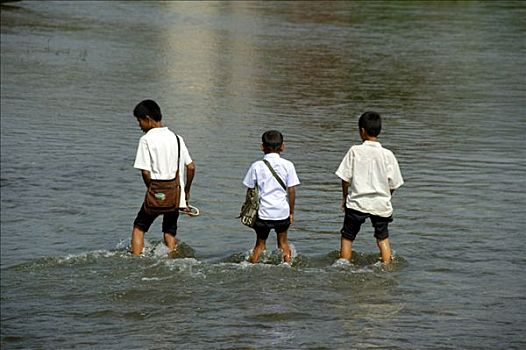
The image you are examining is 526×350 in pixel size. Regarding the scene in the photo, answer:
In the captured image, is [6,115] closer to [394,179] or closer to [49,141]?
[49,141]

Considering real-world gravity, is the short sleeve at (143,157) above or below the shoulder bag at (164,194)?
above

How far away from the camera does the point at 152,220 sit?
9.02 metres

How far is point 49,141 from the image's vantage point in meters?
14.8

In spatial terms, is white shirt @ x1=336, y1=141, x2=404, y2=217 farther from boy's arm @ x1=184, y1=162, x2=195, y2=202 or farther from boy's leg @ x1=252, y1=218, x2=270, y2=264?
boy's arm @ x1=184, y1=162, x2=195, y2=202

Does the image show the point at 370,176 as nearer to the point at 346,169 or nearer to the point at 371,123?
the point at 346,169

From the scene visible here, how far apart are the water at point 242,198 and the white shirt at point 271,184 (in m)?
0.47

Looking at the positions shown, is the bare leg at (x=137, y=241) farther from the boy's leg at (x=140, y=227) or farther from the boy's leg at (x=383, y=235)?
the boy's leg at (x=383, y=235)

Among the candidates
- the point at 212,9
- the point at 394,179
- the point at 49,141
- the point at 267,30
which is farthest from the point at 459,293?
the point at 212,9

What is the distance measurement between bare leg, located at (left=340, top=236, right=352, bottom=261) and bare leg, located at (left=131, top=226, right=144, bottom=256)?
1578mm

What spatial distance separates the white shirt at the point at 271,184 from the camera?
8.52 metres

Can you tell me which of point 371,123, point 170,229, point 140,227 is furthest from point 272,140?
point 140,227

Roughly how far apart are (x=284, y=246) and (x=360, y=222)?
0.64m

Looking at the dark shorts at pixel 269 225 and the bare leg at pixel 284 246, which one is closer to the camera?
the dark shorts at pixel 269 225


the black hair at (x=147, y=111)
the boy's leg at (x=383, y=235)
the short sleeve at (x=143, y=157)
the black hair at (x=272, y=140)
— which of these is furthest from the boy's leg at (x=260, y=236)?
the black hair at (x=147, y=111)
